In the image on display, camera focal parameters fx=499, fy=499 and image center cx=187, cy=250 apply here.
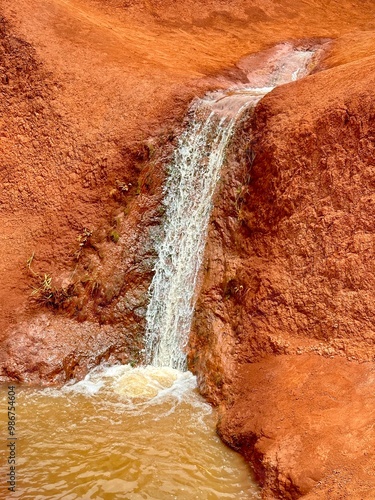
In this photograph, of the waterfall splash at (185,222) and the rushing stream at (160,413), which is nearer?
the rushing stream at (160,413)

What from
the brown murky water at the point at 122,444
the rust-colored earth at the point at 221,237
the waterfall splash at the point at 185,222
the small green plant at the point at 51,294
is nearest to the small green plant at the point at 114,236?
the rust-colored earth at the point at 221,237

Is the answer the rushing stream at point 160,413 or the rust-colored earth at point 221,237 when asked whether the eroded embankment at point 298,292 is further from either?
the rushing stream at point 160,413

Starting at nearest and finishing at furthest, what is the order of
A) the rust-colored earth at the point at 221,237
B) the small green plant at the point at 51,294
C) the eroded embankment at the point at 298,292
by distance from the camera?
the eroded embankment at the point at 298,292
the rust-colored earth at the point at 221,237
the small green plant at the point at 51,294

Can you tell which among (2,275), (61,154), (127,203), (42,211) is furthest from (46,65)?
(2,275)

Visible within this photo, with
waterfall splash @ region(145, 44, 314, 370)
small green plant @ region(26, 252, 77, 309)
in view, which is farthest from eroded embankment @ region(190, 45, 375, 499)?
small green plant @ region(26, 252, 77, 309)

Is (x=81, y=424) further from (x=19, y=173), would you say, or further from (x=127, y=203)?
(x=19, y=173)

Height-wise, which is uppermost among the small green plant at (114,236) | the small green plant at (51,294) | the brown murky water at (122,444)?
the small green plant at (114,236)

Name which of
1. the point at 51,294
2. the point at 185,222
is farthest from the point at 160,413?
the point at 185,222
